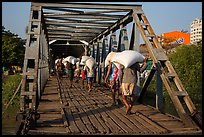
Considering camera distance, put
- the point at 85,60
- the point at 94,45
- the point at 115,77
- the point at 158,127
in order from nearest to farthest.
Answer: the point at 158,127 → the point at 115,77 → the point at 85,60 → the point at 94,45

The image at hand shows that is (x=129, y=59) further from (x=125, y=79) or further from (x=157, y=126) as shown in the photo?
(x=157, y=126)

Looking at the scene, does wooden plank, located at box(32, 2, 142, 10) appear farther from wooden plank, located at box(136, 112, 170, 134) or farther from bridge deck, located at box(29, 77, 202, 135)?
wooden plank, located at box(136, 112, 170, 134)

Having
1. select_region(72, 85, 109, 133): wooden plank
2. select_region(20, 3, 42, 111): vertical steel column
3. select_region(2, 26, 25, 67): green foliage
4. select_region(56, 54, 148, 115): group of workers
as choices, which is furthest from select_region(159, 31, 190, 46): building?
select_region(72, 85, 109, 133): wooden plank

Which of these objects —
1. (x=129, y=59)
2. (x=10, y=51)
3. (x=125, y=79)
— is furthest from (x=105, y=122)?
(x=10, y=51)

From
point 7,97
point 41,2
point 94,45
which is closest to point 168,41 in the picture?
point 94,45

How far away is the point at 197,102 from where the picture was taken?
1473 centimetres

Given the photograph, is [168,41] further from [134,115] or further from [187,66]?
[134,115]

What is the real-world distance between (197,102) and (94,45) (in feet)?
32.2

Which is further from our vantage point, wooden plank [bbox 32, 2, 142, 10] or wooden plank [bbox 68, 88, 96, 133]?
wooden plank [bbox 32, 2, 142, 10]

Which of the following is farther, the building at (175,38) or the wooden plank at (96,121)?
the building at (175,38)

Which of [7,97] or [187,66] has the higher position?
[187,66]

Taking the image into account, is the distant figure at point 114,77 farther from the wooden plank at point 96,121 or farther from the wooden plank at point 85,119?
the wooden plank at point 85,119

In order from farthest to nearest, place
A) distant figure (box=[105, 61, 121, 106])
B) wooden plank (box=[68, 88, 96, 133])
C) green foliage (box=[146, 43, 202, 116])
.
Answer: green foliage (box=[146, 43, 202, 116]), distant figure (box=[105, 61, 121, 106]), wooden plank (box=[68, 88, 96, 133])

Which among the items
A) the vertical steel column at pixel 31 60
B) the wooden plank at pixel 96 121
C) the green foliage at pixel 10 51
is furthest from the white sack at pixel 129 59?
the green foliage at pixel 10 51
